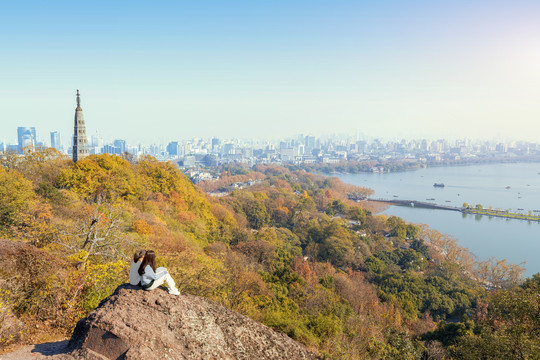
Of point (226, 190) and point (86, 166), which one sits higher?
point (86, 166)

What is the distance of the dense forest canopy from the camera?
356 centimetres

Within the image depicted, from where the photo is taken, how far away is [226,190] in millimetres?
37312

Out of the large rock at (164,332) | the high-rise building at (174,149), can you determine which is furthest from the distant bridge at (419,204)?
the high-rise building at (174,149)

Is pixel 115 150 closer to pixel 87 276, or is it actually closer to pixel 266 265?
pixel 266 265

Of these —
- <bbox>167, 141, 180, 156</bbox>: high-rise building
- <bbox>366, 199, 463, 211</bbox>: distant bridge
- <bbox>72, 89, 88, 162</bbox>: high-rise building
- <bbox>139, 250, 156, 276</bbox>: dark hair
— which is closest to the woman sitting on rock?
<bbox>139, 250, 156, 276</bbox>: dark hair

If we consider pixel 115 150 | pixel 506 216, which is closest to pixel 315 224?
pixel 506 216

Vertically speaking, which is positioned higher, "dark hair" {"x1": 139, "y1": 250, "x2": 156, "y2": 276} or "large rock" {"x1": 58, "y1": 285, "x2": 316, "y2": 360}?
"dark hair" {"x1": 139, "y1": 250, "x2": 156, "y2": 276}

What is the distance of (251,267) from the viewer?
359 inches

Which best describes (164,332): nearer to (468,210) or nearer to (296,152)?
(468,210)

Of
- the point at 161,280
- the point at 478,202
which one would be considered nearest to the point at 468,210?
the point at 478,202

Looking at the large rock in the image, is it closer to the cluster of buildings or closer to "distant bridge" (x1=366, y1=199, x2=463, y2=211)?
"distant bridge" (x1=366, y1=199, x2=463, y2=211)

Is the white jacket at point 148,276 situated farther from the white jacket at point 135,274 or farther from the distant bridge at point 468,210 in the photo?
the distant bridge at point 468,210

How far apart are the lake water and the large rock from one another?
20.3 meters

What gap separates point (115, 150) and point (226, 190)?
3753cm
